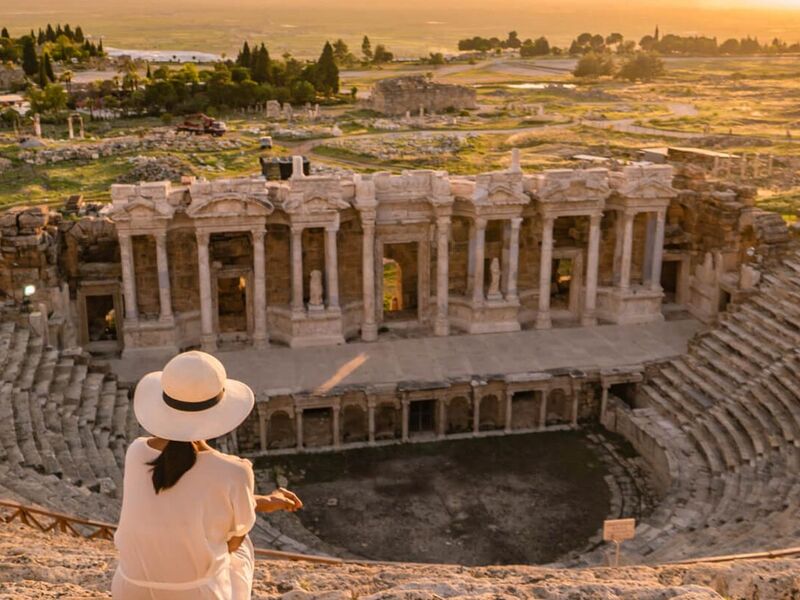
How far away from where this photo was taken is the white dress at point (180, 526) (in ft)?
20.5

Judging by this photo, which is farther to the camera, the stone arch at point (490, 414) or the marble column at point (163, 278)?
the marble column at point (163, 278)

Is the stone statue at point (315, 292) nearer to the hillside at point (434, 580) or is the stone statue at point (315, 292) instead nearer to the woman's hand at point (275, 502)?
the hillside at point (434, 580)

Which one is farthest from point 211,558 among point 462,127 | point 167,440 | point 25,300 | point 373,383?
point 462,127

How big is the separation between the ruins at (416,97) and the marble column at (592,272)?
175 feet

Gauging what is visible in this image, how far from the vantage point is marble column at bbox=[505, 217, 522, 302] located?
26.0 m

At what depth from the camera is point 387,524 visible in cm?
1944

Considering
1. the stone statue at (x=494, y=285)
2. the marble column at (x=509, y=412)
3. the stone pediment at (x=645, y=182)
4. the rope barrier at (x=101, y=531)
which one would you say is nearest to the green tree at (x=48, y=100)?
the stone statue at (x=494, y=285)

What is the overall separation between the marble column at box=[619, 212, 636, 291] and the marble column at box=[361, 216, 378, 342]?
7139 millimetres

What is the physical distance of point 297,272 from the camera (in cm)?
2514

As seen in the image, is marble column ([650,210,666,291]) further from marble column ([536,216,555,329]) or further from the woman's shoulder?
the woman's shoulder

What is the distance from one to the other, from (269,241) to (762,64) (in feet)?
480

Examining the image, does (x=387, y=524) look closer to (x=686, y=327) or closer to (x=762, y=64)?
(x=686, y=327)

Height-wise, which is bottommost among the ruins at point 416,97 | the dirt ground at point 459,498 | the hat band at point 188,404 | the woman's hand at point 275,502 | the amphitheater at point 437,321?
the dirt ground at point 459,498

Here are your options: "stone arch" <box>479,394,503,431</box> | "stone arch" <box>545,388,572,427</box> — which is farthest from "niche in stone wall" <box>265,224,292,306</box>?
"stone arch" <box>545,388,572,427</box>
